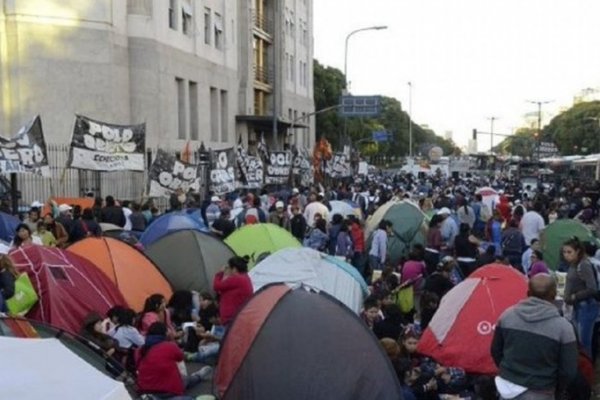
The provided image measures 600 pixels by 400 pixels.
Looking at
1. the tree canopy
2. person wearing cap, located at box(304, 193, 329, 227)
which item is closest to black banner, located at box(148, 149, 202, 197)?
person wearing cap, located at box(304, 193, 329, 227)

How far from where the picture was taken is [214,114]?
116ft

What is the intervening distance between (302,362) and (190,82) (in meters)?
26.2

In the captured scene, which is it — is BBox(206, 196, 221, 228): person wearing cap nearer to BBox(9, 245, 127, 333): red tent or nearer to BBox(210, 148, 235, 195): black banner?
BBox(210, 148, 235, 195): black banner

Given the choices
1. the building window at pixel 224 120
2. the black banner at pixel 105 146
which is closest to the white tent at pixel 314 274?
the black banner at pixel 105 146

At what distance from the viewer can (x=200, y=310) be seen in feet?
34.5

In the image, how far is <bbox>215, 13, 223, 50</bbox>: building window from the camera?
3459 centimetres

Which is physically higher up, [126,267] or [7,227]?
[7,227]

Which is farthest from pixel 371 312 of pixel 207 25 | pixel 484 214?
pixel 207 25

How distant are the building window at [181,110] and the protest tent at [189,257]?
60.9ft

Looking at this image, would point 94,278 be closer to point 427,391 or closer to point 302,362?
point 302,362

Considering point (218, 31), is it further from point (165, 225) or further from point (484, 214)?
point (165, 225)

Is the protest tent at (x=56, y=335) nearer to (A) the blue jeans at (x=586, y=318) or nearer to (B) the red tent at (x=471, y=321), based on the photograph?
(B) the red tent at (x=471, y=321)

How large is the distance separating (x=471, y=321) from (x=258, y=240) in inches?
236

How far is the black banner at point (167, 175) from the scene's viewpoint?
17922 mm
